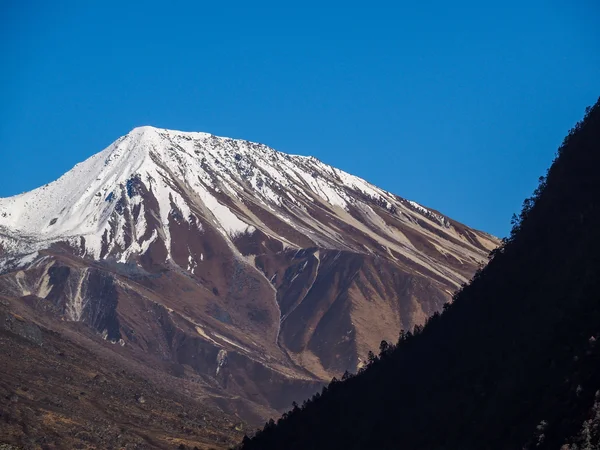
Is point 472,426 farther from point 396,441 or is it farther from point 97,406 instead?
point 97,406

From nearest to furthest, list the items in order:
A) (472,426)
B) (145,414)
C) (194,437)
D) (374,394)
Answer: (472,426), (374,394), (194,437), (145,414)

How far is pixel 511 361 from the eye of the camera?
58.9 m

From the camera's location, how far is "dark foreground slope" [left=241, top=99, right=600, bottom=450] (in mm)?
51031

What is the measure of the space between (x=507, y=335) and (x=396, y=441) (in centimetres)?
854

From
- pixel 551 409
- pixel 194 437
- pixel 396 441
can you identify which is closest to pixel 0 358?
pixel 194 437

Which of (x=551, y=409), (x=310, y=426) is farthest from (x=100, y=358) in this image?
(x=551, y=409)

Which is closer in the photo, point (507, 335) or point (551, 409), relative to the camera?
point (551, 409)

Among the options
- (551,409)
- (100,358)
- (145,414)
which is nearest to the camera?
(551,409)

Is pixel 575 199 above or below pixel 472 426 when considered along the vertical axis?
above

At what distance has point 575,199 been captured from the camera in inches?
2776

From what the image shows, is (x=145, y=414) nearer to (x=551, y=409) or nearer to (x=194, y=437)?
(x=194, y=437)

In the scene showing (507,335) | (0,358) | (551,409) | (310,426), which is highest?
(507,335)

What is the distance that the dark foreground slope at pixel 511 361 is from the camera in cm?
5103

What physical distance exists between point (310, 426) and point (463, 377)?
21.7 meters
